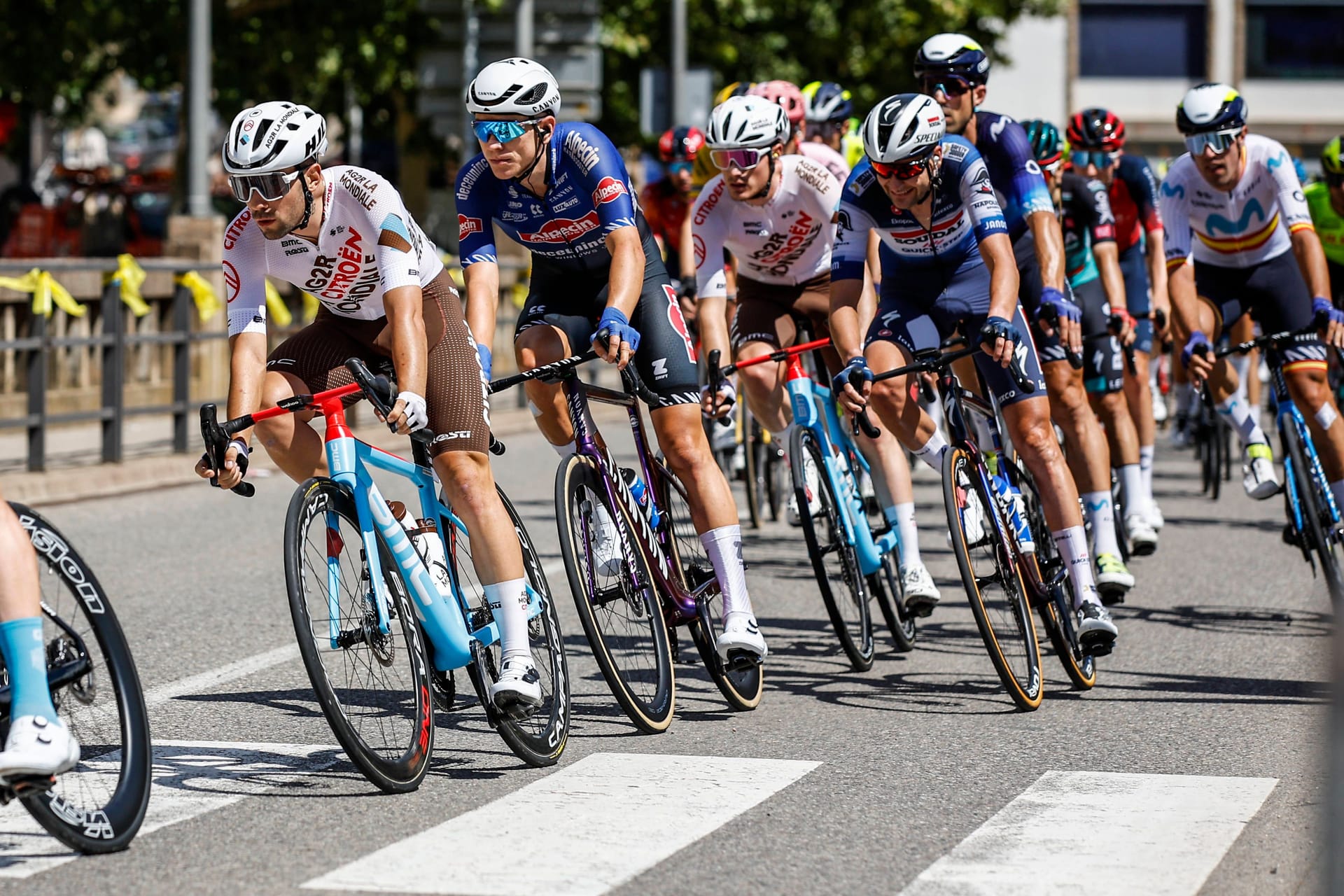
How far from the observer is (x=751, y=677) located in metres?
6.86

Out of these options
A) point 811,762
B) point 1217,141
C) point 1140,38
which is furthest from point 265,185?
point 1140,38

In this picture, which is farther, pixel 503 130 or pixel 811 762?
pixel 503 130

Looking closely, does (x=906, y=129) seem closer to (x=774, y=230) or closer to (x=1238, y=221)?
(x=774, y=230)

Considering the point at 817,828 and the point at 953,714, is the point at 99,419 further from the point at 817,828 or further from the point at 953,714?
the point at 817,828

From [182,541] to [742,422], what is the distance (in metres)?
3.15

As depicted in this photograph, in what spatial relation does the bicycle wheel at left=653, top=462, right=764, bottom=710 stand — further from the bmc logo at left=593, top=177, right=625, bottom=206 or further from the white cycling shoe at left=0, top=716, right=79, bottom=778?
the white cycling shoe at left=0, top=716, right=79, bottom=778

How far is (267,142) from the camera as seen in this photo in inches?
215

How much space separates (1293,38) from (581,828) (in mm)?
50810

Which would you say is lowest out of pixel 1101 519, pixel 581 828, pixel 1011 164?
pixel 581 828

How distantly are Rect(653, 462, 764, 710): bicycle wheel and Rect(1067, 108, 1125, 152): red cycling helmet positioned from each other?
458 centimetres

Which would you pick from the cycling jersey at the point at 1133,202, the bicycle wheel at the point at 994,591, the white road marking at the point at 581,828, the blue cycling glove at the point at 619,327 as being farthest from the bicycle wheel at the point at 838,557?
the cycling jersey at the point at 1133,202

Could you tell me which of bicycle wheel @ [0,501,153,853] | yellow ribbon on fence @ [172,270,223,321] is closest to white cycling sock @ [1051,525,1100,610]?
bicycle wheel @ [0,501,153,853]

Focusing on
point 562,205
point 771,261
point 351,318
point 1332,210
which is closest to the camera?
point 351,318

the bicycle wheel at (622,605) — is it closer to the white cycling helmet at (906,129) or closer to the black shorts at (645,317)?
the black shorts at (645,317)
